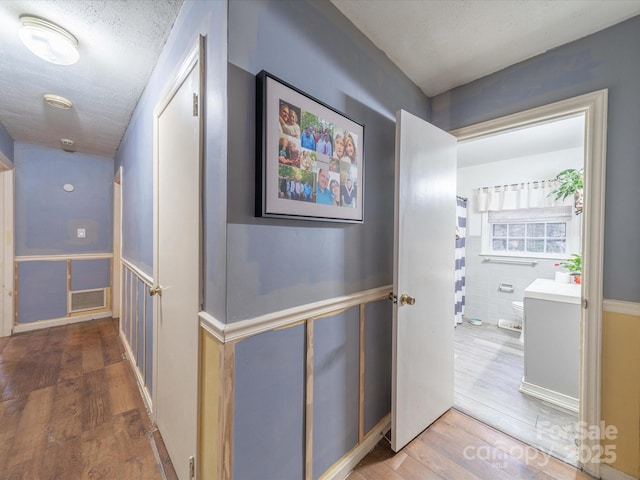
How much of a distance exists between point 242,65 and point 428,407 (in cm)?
208

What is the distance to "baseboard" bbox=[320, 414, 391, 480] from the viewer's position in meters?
1.27

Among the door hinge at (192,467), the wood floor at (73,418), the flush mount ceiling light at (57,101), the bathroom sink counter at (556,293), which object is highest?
the flush mount ceiling light at (57,101)

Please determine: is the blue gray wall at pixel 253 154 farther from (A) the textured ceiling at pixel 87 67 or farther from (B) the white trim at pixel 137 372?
(B) the white trim at pixel 137 372

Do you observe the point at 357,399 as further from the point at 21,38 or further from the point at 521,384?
the point at 21,38

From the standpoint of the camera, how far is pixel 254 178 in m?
0.96

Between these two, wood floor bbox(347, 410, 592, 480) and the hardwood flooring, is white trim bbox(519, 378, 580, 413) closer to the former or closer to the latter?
the hardwood flooring

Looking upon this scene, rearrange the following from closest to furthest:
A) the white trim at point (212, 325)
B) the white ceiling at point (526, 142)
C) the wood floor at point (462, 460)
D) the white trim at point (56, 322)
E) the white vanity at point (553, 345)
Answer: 1. the white trim at point (212, 325)
2. the wood floor at point (462, 460)
3. the white vanity at point (553, 345)
4. the white ceiling at point (526, 142)
5. the white trim at point (56, 322)

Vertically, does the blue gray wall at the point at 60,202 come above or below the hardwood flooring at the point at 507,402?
above

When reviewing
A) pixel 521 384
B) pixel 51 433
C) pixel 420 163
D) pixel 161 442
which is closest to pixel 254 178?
pixel 420 163

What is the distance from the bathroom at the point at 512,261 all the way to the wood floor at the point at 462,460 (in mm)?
188

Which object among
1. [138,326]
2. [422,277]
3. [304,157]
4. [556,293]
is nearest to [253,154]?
[304,157]

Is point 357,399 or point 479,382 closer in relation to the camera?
point 357,399

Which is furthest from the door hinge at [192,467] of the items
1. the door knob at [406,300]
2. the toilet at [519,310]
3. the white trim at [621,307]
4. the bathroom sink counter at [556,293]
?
the toilet at [519,310]

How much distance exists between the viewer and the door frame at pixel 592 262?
4.49 ft
